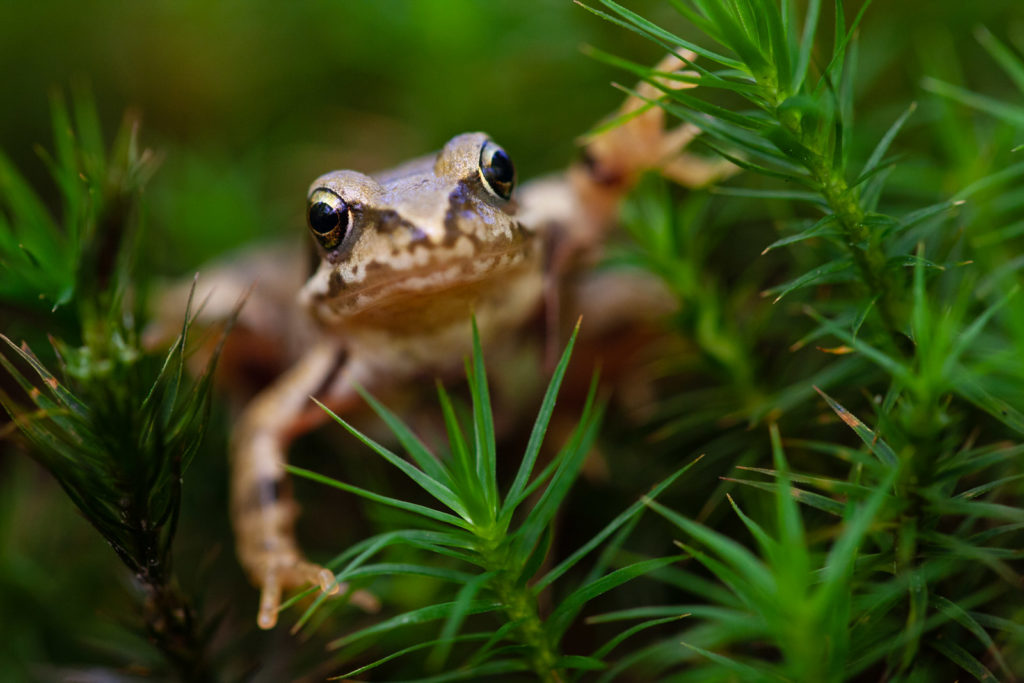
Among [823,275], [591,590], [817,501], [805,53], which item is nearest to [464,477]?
[591,590]

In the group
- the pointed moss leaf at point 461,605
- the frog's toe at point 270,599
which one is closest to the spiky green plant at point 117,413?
the frog's toe at point 270,599

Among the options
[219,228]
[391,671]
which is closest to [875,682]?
[391,671]

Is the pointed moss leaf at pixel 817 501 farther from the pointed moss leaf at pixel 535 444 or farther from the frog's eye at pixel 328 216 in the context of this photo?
the frog's eye at pixel 328 216

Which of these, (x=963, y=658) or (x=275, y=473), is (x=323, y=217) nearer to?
(x=275, y=473)

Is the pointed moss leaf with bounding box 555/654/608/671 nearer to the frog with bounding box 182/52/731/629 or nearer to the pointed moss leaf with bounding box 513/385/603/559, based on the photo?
the pointed moss leaf with bounding box 513/385/603/559

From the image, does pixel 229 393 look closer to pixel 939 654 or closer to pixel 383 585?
pixel 383 585

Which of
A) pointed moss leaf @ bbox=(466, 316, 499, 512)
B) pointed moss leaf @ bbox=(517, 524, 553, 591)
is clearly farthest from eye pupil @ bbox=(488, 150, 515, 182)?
pointed moss leaf @ bbox=(517, 524, 553, 591)

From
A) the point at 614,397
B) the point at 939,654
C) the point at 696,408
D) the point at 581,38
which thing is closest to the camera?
the point at 939,654
